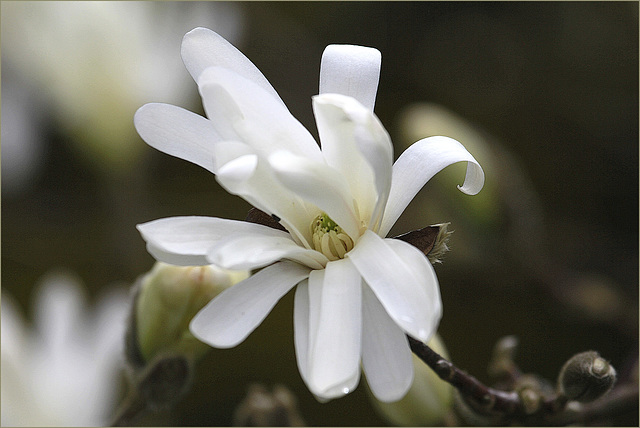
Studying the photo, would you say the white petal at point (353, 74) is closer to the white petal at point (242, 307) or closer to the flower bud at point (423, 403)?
the white petal at point (242, 307)

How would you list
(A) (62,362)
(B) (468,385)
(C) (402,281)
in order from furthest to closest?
(A) (62,362) → (B) (468,385) → (C) (402,281)

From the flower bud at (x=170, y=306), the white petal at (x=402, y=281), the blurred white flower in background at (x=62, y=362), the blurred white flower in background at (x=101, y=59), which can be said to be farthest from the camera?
the blurred white flower in background at (x=101, y=59)

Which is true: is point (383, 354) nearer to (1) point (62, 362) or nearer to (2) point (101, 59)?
(1) point (62, 362)

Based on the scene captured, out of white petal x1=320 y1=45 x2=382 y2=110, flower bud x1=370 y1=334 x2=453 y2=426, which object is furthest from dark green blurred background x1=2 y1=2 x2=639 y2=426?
white petal x1=320 y1=45 x2=382 y2=110

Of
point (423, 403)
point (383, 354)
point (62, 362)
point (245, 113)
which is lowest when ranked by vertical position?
point (62, 362)

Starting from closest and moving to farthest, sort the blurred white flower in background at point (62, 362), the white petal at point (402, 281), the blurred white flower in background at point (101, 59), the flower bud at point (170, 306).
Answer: the white petal at point (402, 281) < the flower bud at point (170, 306) < the blurred white flower in background at point (62, 362) < the blurred white flower in background at point (101, 59)

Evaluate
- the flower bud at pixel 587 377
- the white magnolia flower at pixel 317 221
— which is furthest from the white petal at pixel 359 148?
the flower bud at pixel 587 377

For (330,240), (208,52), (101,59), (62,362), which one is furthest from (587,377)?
(101,59)
